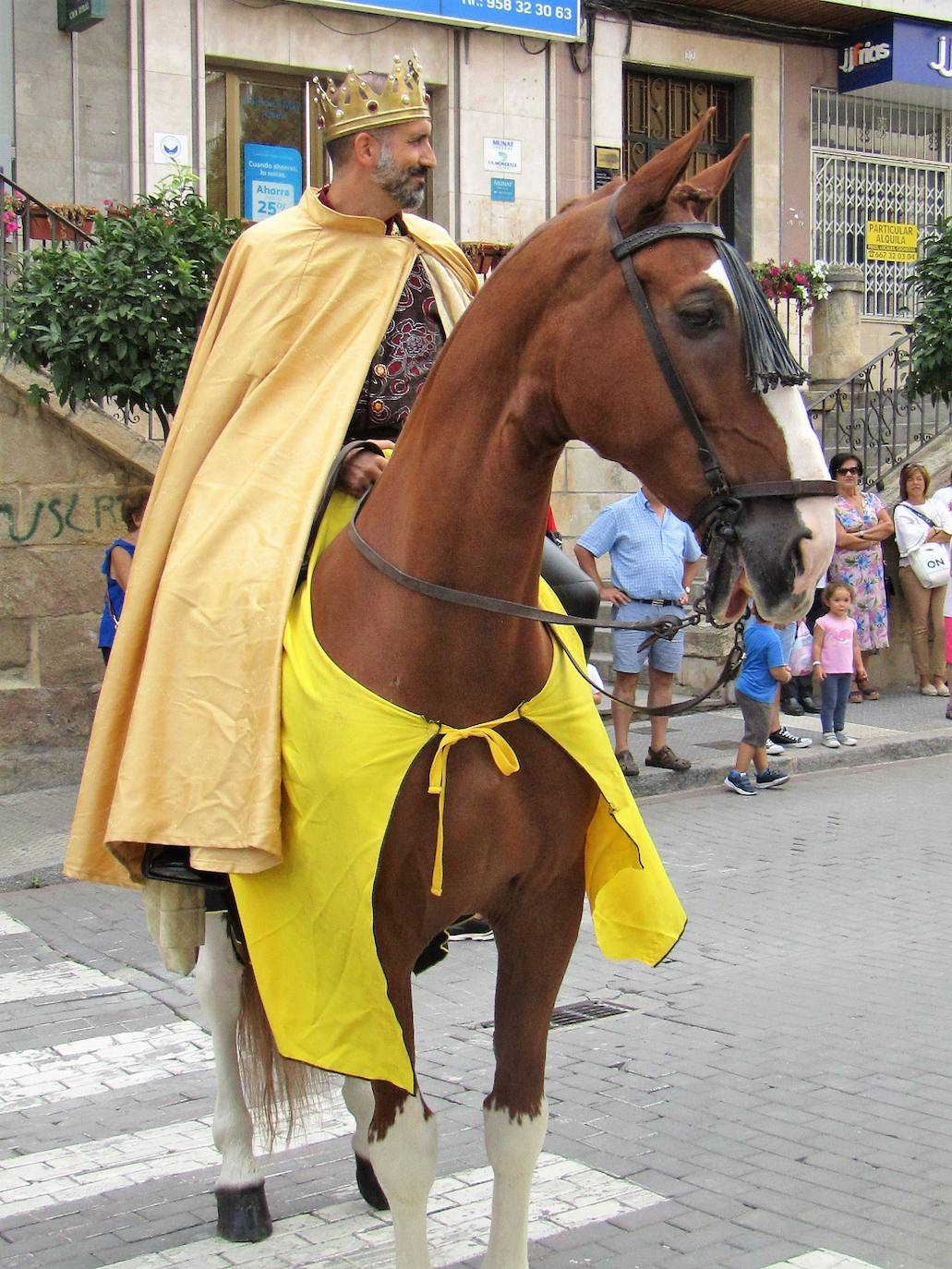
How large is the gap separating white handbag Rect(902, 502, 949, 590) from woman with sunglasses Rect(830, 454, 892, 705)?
32 cm

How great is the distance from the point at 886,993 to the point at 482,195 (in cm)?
1201

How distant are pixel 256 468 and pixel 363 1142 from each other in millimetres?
1872

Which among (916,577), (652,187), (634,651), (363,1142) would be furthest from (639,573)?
(652,187)

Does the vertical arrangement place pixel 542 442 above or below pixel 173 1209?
above

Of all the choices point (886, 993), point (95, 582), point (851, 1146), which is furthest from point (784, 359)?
point (95, 582)

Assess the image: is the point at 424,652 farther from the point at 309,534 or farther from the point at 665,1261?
the point at 665,1261

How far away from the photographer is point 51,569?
1031 cm

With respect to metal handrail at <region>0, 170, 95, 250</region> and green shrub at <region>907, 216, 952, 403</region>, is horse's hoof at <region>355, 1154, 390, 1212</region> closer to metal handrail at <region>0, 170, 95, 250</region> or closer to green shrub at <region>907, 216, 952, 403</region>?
metal handrail at <region>0, 170, 95, 250</region>

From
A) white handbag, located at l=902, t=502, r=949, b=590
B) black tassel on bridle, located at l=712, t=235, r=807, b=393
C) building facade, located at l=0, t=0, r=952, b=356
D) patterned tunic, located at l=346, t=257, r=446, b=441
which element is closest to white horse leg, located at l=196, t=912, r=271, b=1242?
patterned tunic, located at l=346, t=257, r=446, b=441

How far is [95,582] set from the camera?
412 inches

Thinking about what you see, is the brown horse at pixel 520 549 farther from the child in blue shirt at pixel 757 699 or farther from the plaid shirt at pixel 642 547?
the plaid shirt at pixel 642 547

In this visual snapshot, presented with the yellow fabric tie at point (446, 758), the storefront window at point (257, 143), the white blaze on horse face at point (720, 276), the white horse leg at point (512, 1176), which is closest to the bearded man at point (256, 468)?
the yellow fabric tie at point (446, 758)

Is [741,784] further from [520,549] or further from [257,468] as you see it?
[520,549]

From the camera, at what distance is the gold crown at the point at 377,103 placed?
145 inches
